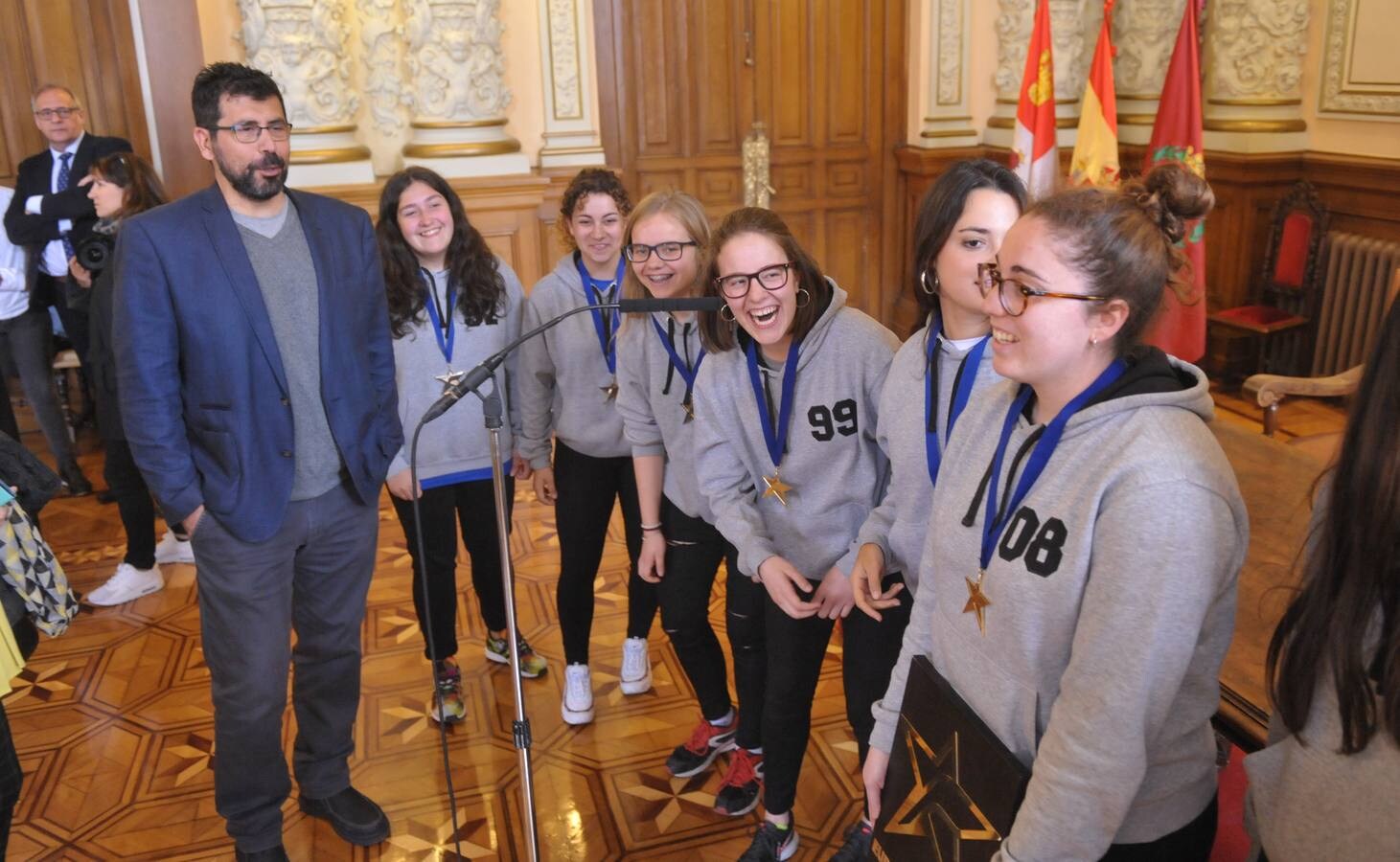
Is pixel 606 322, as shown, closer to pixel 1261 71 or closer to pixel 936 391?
pixel 936 391

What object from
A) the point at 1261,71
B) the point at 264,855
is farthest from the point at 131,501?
the point at 1261,71

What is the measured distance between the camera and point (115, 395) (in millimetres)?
3367

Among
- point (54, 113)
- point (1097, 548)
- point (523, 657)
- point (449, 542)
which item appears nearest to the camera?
point (1097, 548)

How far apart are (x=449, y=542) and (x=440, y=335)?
0.57 m

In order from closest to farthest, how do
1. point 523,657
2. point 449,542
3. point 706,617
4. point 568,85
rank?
point 706,617 → point 449,542 → point 523,657 → point 568,85

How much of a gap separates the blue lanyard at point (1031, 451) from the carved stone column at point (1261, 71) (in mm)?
5274

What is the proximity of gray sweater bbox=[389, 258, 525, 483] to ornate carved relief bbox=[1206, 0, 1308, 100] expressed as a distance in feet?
15.7

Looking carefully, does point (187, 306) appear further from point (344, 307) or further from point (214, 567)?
point (214, 567)

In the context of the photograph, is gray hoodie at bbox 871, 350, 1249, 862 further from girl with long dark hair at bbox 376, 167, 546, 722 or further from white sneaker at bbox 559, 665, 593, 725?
white sneaker at bbox 559, 665, 593, 725

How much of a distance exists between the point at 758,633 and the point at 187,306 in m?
1.38

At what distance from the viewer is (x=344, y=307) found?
2342 millimetres

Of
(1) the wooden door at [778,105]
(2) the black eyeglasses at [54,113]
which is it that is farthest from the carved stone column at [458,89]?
(2) the black eyeglasses at [54,113]

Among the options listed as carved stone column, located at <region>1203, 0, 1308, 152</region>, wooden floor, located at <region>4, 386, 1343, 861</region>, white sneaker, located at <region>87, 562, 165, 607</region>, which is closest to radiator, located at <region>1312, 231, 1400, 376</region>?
carved stone column, located at <region>1203, 0, 1308, 152</region>

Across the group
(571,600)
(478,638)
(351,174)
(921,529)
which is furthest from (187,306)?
(351,174)
